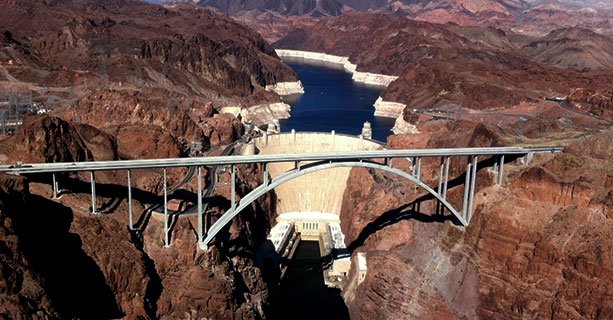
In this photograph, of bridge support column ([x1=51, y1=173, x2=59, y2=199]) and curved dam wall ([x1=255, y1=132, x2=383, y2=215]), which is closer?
bridge support column ([x1=51, y1=173, x2=59, y2=199])

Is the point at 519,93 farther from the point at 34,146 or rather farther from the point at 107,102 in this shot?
the point at 34,146

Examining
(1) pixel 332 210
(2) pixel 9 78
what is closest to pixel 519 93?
(1) pixel 332 210

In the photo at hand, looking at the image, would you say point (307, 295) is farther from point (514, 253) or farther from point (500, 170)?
point (500, 170)

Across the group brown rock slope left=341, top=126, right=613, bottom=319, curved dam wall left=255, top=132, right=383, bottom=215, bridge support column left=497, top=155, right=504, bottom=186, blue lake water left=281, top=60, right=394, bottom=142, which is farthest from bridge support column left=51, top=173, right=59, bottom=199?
blue lake water left=281, top=60, right=394, bottom=142

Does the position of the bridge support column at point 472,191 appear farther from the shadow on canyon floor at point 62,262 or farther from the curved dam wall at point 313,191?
the shadow on canyon floor at point 62,262

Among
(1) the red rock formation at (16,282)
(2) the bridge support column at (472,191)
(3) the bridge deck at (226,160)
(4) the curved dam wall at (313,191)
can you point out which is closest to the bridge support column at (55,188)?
(3) the bridge deck at (226,160)

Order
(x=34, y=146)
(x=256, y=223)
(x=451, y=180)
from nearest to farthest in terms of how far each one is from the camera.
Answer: (x=34, y=146)
(x=451, y=180)
(x=256, y=223)

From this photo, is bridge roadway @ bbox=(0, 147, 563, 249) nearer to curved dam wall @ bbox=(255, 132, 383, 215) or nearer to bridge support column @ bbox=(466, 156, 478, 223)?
bridge support column @ bbox=(466, 156, 478, 223)
